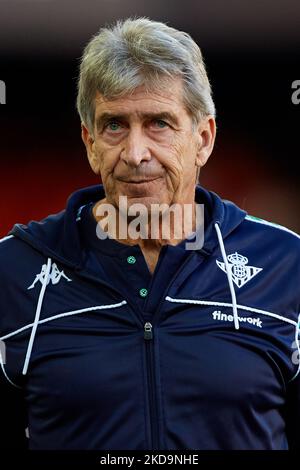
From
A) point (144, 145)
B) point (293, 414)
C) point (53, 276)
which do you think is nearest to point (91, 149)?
point (144, 145)

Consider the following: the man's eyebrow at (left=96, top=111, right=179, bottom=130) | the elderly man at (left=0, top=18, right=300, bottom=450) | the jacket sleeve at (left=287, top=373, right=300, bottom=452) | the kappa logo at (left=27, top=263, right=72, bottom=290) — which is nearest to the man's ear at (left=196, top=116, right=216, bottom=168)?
the elderly man at (left=0, top=18, right=300, bottom=450)

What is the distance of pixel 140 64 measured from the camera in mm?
1658

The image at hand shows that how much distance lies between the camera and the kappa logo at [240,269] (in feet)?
5.71

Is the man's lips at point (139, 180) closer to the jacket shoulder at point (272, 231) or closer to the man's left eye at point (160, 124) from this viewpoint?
the man's left eye at point (160, 124)

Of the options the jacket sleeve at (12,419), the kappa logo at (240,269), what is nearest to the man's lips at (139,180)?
the kappa logo at (240,269)

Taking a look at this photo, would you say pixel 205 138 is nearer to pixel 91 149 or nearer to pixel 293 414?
pixel 91 149

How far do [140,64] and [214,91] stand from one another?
5.53 feet

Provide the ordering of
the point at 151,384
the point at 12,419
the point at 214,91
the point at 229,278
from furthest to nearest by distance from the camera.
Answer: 1. the point at 214,91
2. the point at 12,419
3. the point at 229,278
4. the point at 151,384

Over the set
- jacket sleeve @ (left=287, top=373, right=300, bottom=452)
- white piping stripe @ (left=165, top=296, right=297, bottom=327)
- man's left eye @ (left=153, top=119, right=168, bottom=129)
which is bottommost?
jacket sleeve @ (left=287, top=373, right=300, bottom=452)

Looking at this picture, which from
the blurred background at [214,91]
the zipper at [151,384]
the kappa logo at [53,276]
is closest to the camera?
the zipper at [151,384]

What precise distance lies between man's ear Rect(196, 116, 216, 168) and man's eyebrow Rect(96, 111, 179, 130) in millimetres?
108

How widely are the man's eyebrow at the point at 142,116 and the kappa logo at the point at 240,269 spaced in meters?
0.31

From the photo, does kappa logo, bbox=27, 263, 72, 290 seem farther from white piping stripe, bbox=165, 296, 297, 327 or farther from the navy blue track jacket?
white piping stripe, bbox=165, 296, 297, 327

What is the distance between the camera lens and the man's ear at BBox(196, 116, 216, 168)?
1804 millimetres
